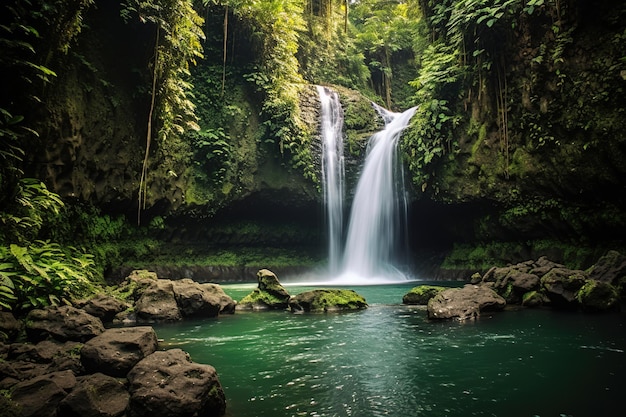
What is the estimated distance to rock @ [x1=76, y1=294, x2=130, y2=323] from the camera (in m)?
7.16

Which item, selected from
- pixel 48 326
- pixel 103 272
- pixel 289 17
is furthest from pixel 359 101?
pixel 48 326

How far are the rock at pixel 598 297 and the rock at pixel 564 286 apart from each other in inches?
7.2

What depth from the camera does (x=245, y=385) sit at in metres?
4.07

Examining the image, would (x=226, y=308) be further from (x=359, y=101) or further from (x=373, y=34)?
(x=373, y=34)

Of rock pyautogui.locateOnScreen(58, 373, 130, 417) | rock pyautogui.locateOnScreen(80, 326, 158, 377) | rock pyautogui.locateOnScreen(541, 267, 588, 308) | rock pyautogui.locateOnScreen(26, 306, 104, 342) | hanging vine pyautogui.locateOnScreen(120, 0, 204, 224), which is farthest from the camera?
hanging vine pyautogui.locateOnScreen(120, 0, 204, 224)

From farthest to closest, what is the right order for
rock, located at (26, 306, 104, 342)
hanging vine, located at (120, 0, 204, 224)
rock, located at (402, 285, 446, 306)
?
hanging vine, located at (120, 0, 204, 224) < rock, located at (402, 285, 446, 306) < rock, located at (26, 306, 104, 342)

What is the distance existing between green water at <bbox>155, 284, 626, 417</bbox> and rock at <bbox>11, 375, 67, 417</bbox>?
1389 millimetres

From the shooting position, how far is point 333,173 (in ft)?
58.7

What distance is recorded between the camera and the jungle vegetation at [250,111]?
7.17m

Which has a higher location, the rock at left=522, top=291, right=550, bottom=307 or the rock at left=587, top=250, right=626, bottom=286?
the rock at left=587, top=250, right=626, bottom=286

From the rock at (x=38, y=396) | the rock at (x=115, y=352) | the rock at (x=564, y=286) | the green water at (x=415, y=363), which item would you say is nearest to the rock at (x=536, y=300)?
the rock at (x=564, y=286)

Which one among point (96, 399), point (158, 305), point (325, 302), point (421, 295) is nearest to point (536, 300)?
point (421, 295)

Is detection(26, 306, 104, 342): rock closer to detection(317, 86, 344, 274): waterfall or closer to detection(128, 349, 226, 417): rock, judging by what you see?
detection(128, 349, 226, 417): rock

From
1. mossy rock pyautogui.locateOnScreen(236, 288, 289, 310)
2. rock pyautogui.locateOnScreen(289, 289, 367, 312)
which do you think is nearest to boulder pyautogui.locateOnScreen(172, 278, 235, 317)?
mossy rock pyautogui.locateOnScreen(236, 288, 289, 310)
